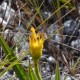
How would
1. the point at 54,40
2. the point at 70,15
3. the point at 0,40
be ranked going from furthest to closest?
the point at 70,15, the point at 54,40, the point at 0,40

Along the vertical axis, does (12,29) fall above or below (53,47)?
above

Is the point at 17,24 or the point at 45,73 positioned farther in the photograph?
the point at 17,24

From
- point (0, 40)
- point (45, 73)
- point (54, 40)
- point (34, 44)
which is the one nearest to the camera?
point (34, 44)

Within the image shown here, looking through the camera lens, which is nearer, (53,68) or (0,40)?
(0,40)

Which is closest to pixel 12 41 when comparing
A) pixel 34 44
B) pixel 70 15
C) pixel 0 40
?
pixel 70 15

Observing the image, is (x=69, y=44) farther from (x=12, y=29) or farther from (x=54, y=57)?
(x=12, y=29)

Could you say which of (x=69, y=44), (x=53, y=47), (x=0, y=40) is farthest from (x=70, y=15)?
(x=0, y=40)

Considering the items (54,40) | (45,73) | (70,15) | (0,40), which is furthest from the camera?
(70,15)

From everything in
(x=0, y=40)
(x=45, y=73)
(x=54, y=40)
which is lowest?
(x=45, y=73)

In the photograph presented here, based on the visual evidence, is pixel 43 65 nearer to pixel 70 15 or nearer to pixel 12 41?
pixel 12 41
